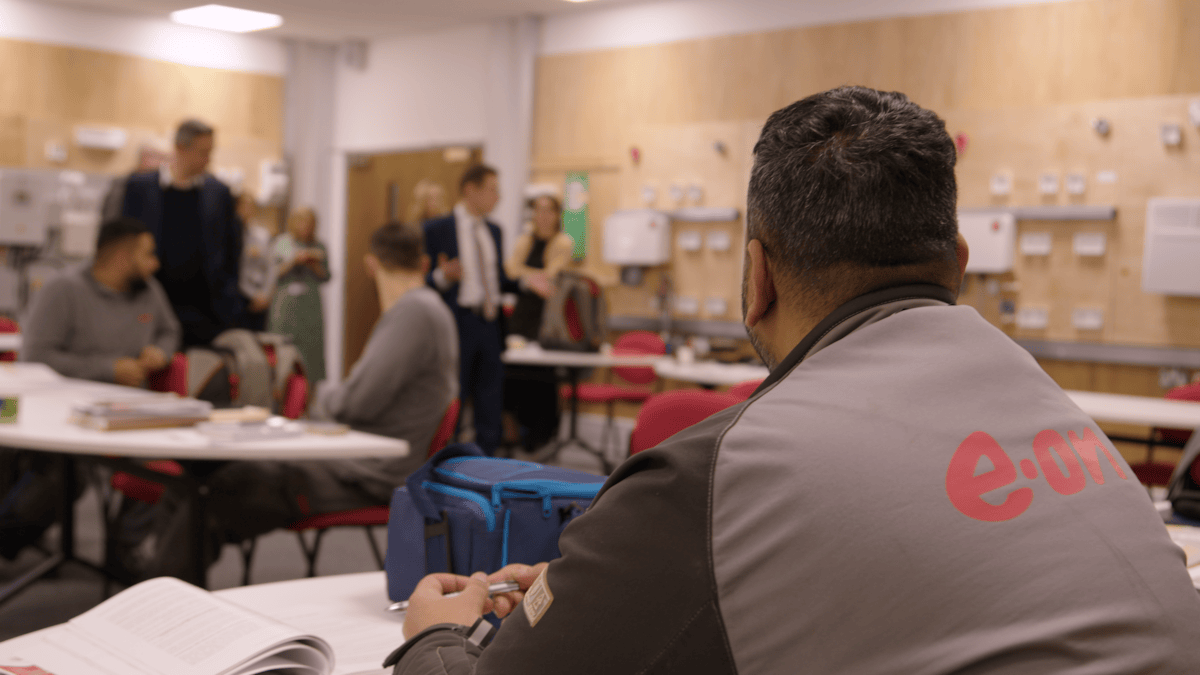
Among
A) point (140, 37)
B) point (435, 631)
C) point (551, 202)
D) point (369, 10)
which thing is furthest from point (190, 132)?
point (140, 37)

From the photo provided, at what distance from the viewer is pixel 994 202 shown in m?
6.15

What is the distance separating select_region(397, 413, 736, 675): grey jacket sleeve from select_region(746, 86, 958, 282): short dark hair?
191 mm

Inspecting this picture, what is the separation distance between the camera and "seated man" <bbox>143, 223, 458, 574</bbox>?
2873mm

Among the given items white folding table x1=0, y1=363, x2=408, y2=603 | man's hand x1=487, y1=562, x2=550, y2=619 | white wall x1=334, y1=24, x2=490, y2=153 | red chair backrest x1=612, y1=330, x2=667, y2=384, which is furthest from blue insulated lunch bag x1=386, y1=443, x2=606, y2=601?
white wall x1=334, y1=24, x2=490, y2=153

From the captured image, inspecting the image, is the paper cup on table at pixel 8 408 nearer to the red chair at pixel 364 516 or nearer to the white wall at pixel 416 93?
the red chair at pixel 364 516

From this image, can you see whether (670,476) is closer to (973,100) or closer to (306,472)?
(306,472)

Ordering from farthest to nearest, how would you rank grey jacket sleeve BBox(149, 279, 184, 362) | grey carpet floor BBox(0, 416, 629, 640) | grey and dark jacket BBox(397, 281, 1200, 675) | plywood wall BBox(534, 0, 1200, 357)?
1. plywood wall BBox(534, 0, 1200, 357)
2. grey jacket sleeve BBox(149, 279, 184, 362)
3. grey carpet floor BBox(0, 416, 629, 640)
4. grey and dark jacket BBox(397, 281, 1200, 675)

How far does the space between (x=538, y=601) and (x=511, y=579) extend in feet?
1.31

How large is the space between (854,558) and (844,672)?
80mm

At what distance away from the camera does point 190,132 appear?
481 cm

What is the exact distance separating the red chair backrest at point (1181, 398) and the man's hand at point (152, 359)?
4.31 m

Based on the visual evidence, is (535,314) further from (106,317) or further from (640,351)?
(106,317)

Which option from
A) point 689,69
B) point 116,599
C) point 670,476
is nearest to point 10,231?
point 689,69

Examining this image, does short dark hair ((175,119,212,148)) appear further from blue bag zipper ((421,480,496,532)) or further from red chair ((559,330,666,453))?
blue bag zipper ((421,480,496,532))
